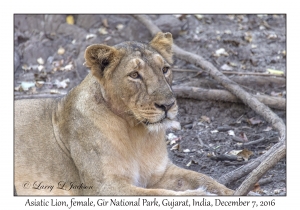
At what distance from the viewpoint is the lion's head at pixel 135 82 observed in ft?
17.4

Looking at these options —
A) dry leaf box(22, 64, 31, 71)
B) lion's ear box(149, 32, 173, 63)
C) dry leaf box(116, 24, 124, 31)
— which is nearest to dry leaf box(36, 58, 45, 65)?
dry leaf box(22, 64, 31, 71)

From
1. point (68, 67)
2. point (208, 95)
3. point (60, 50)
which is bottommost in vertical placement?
point (208, 95)

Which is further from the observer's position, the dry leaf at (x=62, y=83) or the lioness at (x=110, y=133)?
the dry leaf at (x=62, y=83)

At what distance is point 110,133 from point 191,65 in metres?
4.04

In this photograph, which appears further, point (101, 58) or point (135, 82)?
point (101, 58)

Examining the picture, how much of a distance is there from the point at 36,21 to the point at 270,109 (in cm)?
498

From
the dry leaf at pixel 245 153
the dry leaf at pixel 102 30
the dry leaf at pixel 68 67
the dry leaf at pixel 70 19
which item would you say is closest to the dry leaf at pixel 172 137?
the dry leaf at pixel 245 153

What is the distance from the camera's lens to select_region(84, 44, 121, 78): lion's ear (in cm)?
552

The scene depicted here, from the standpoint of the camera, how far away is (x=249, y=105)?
8078 mm

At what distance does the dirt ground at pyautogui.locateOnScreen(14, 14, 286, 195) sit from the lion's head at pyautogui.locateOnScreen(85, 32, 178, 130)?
1.76 metres

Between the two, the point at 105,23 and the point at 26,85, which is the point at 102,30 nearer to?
the point at 105,23

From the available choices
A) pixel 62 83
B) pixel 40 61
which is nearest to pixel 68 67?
pixel 62 83

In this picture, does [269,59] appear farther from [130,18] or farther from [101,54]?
[101,54]

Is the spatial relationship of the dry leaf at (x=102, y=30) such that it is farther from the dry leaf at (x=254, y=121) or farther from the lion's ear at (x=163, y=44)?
the lion's ear at (x=163, y=44)
